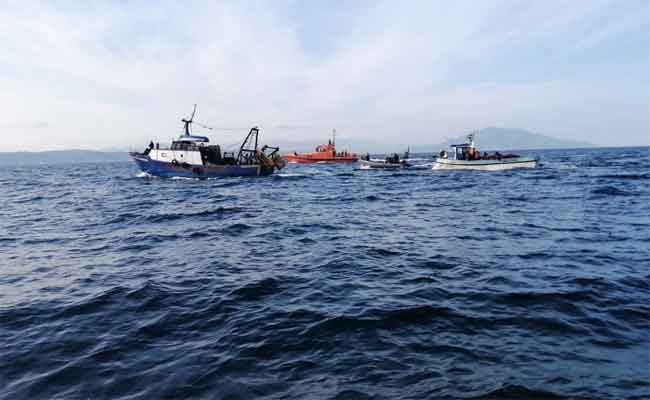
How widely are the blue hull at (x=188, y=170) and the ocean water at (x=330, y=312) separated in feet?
91.6

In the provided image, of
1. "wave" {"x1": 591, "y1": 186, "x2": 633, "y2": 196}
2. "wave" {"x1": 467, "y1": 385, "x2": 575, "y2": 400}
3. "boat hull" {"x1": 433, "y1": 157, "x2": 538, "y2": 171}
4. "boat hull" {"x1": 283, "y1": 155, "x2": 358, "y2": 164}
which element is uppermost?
"boat hull" {"x1": 283, "y1": 155, "x2": 358, "y2": 164}

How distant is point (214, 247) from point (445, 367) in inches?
373

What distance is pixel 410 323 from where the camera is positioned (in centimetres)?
682

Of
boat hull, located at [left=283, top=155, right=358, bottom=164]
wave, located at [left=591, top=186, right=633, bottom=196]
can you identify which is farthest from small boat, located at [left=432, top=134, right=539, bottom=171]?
boat hull, located at [left=283, top=155, right=358, bottom=164]

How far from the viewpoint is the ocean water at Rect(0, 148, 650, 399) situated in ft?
16.7

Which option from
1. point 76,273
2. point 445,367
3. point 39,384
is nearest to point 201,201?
point 76,273

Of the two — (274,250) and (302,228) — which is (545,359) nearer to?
(274,250)

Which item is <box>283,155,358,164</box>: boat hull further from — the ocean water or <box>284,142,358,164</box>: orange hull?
the ocean water

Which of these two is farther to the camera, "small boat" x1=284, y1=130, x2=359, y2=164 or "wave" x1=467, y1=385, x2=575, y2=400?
"small boat" x1=284, y1=130, x2=359, y2=164

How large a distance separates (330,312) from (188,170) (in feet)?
130

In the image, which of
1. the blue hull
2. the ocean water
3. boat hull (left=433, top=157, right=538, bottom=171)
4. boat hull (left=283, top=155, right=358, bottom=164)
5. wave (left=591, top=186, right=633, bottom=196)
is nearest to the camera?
the ocean water

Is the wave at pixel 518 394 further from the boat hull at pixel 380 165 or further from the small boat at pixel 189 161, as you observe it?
the boat hull at pixel 380 165

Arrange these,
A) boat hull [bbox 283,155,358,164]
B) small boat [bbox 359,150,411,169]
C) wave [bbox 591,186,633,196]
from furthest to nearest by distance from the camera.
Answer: boat hull [bbox 283,155,358,164] < small boat [bbox 359,150,411,169] < wave [bbox 591,186,633,196]

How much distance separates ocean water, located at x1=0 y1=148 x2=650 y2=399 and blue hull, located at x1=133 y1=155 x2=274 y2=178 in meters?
27.9
